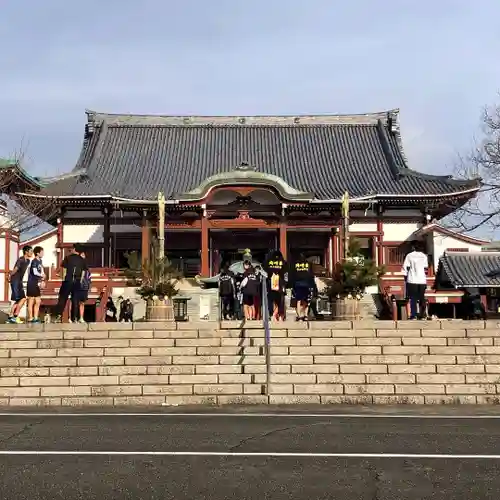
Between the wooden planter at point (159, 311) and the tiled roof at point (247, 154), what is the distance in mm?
13552

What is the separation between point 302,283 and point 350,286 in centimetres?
177

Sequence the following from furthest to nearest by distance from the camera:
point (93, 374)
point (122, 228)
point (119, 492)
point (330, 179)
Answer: point (330, 179)
point (122, 228)
point (93, 374)
point (119, 492)

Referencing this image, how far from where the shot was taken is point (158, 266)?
40.3ft

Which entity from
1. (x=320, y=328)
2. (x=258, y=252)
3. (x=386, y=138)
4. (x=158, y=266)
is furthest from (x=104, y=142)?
(x=320, y=328)

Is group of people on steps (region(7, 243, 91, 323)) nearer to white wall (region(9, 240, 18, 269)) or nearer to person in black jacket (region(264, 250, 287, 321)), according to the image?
person in black jacket (region(264, 250, 287, 321))

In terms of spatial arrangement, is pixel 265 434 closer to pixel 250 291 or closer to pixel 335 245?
pixel 250 291

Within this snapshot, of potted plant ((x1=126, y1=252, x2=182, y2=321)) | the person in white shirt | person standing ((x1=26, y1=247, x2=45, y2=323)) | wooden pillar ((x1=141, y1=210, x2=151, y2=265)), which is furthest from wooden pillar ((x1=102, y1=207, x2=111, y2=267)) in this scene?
the person in white shirt

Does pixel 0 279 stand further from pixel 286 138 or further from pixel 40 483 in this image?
pixel 40 483

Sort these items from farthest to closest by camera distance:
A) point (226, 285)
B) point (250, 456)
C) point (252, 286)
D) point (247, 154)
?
point (247, 154), point (226, 285), point (252, 286), point (250, 456)

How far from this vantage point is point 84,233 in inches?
1008

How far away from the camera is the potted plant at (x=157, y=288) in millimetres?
11914

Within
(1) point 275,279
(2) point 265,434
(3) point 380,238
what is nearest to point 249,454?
(2) point 265,434

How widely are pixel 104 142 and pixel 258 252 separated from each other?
1035 cm

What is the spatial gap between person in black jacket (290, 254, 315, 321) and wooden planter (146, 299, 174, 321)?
302 cm
